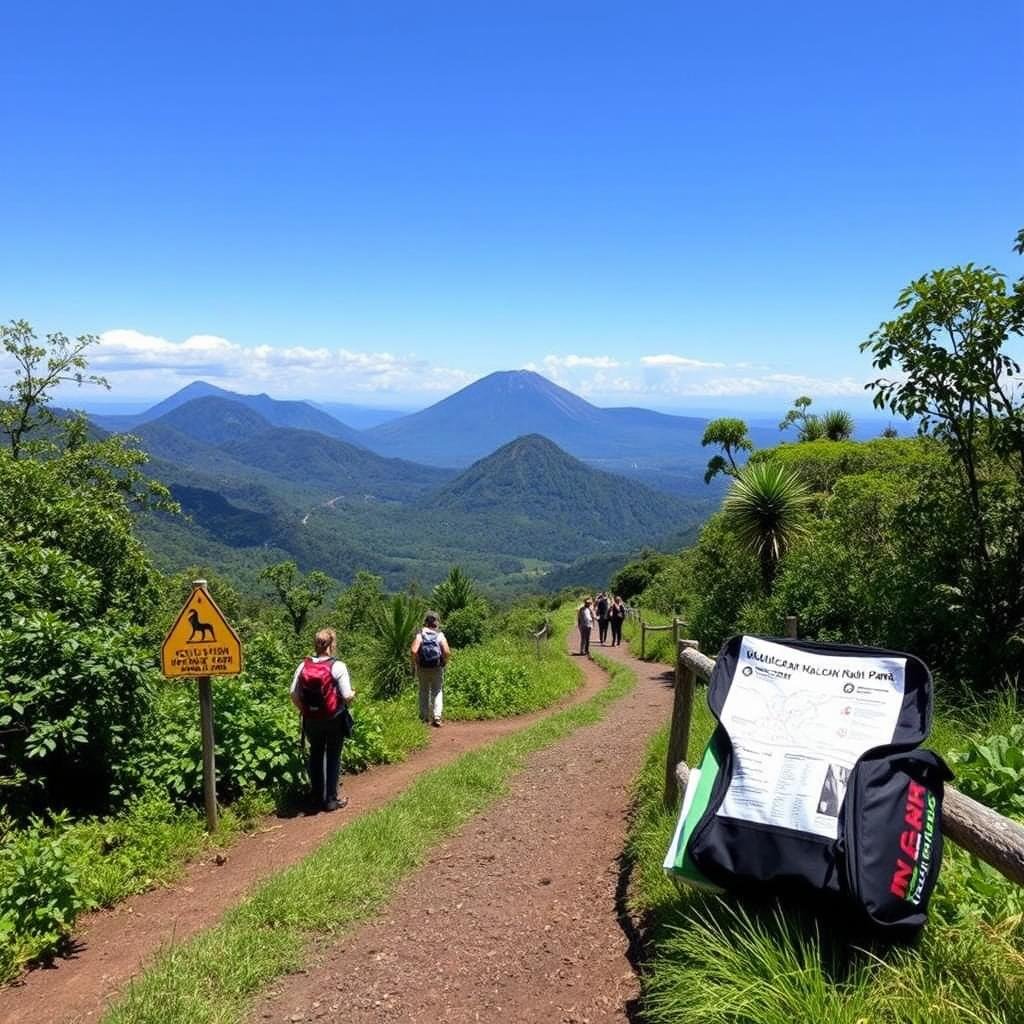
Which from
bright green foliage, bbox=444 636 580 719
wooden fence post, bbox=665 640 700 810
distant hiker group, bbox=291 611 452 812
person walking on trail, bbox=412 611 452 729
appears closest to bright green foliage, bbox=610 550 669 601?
bright green foliage, bbox=444 636 580 719

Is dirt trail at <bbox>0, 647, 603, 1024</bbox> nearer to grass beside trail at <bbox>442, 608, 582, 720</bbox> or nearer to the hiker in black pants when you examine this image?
grass beside trail at <bbox>442, 608, 582, 720</bbox>

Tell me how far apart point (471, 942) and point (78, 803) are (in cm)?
387

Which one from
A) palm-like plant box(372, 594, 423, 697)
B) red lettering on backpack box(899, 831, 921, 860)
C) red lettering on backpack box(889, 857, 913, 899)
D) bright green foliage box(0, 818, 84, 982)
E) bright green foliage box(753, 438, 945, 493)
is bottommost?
palm-like plant box(372, 594, 423, 697)

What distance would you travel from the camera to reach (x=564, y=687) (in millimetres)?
15039

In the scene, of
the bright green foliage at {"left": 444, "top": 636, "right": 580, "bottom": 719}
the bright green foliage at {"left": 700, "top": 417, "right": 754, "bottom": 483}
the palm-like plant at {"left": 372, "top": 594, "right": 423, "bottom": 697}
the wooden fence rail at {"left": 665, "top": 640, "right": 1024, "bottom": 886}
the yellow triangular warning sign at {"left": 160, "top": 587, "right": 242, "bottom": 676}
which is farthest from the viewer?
the bright green foliage at {"left": 700, "top": 417, "right": 754, "bottom": 483}

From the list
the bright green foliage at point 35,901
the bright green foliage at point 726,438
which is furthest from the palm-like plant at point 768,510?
the bright green foliage at point 35,901

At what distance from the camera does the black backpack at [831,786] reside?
2393 mm

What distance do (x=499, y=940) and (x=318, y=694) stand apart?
3.04 meters

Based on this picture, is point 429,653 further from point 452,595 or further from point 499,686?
point 452,595

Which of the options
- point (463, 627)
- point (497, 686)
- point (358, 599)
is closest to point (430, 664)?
point (497, 686)

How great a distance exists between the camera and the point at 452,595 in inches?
904

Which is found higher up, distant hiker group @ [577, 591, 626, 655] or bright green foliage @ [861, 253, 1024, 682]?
bright green foliage @ [861, 253, 1024, 682]

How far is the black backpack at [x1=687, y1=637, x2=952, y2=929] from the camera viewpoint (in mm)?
2393

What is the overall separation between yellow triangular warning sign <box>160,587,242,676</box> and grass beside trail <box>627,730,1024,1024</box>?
4.25 m
